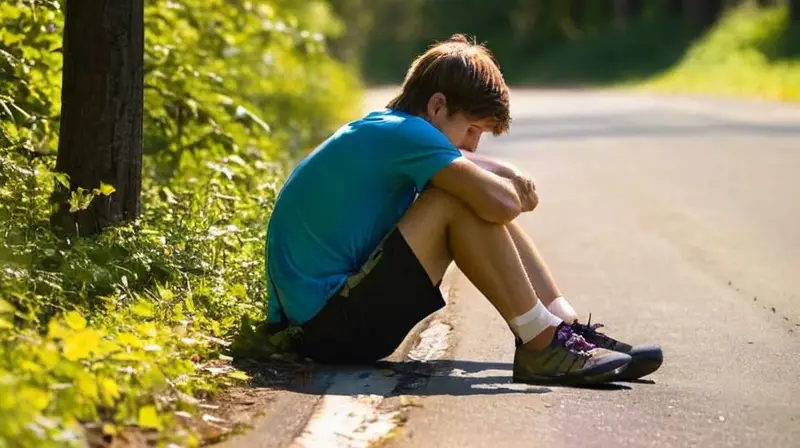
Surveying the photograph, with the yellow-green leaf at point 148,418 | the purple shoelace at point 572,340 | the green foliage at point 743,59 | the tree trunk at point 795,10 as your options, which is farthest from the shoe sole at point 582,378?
the tree trunk at point 795,10

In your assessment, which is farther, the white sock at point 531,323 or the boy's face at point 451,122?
the boy's face at point 451,122

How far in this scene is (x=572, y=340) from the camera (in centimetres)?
558

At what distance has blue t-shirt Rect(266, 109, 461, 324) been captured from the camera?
18.3 ft

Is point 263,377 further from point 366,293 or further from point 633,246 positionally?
point 633,246

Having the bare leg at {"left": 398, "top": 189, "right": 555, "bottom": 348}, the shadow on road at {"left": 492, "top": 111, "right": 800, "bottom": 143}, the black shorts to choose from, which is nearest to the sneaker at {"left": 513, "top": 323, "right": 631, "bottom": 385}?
the bare leg at {"left": 398, "top": 189, "right": 555, "bottom": 348}

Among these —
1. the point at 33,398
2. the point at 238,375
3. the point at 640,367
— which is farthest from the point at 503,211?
the point at 33,398

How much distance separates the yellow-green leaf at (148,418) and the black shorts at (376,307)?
1.43 metres

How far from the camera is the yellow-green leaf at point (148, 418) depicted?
4.19 m

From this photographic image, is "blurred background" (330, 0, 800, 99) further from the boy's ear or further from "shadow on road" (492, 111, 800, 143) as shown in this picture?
the boy's ear

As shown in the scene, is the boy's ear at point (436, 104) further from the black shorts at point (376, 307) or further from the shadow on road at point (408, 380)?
the shadow on road at point (408, 380)

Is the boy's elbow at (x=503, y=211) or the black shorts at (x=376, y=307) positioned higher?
the boy's elbow at (x=503, y=211)

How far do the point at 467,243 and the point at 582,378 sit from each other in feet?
2.18

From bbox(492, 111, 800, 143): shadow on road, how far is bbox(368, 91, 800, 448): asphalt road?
1.91m

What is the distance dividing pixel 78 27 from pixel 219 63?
4.17 meters
